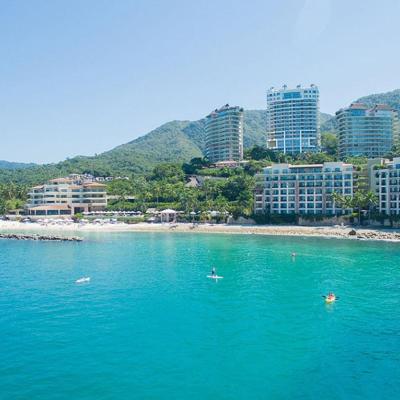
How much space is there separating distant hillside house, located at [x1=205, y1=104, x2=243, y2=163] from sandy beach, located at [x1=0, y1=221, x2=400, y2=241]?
80.8 metres

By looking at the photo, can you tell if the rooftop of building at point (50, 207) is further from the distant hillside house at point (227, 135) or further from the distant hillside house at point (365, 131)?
the distant hillside house at point (365, 131)

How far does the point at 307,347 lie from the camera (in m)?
29.6

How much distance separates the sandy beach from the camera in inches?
3428

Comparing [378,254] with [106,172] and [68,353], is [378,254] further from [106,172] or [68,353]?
[106,172]

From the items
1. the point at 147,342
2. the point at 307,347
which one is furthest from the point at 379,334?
the point at 147,342

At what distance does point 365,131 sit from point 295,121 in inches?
1153

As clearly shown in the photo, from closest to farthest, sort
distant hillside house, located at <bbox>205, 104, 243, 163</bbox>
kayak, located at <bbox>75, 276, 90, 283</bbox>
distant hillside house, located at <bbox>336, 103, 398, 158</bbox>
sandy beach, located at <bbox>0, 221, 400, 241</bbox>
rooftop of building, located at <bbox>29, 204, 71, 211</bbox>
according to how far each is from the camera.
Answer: kayak, located at <bbox>75, 276, 90, 283</bbox>
sandy beach, located at <bbox>0, 221, 400, 241</bbox>
rooftop of building, located at <bbox>29, 204, 71, 211</bbox>
distant hillside house, located at <bbox>336, 103, 398, 158</bbox>
distant hillside house, located at <bbox>205, 104, 243, 163</bbox>

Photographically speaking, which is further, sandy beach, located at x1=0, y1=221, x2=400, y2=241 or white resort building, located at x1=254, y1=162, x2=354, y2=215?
white resort building, located at x1=254, y1=162, x2=354, y2=215

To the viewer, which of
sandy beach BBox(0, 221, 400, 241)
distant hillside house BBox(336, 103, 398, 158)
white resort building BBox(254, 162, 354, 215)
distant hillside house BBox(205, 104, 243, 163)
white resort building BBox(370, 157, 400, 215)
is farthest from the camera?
distant hillside house BBox(205, 104, 243, 163)

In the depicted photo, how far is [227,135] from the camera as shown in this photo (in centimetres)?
18325

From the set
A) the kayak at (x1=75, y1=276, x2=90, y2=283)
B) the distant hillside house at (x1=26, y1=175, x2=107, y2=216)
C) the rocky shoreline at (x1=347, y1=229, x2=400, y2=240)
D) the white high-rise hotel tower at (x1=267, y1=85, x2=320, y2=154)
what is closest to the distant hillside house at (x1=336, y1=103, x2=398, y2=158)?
the white high-rise hotel tower at (x1=267, y1=85, x2=320, y2=154)

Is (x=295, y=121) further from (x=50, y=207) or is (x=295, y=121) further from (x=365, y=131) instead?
(x=50, y=207)

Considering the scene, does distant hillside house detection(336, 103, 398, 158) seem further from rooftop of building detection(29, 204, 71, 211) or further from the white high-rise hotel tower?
rooftop of building detection(29, 204, 71, 211)

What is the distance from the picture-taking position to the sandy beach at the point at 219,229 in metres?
87.1
